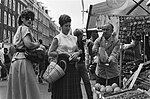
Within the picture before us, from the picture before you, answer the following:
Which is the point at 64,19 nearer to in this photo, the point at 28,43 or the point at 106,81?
the point at 28,43

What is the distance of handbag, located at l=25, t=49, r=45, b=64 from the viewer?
4.82 metres

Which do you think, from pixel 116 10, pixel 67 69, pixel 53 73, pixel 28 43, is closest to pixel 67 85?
pixel 67 69

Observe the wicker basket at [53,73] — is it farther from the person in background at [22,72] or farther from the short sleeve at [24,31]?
the short sleeve at [24,31]

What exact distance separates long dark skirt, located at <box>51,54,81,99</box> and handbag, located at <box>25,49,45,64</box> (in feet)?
1.21

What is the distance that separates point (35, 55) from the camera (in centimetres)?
484

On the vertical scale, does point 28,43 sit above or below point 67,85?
above

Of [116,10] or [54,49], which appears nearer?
[54,49]

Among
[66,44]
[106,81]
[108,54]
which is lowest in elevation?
[106,81]

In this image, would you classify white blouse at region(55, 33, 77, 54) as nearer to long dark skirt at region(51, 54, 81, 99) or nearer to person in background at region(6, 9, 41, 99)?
long dark skirt at region(51, 54, 81, 99)

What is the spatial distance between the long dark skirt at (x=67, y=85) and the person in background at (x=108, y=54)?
2.13ft

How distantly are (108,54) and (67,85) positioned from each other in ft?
3.38

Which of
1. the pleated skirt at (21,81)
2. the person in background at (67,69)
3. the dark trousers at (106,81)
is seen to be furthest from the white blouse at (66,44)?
the dark trousers at (106,81)

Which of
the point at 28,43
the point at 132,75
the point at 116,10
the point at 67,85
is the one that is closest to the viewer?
the point at 28,43

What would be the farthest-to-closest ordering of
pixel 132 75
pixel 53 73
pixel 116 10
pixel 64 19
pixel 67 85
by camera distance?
pixel 116 10
pixel 132 75
pixel 64 19
pixel 67 85
pixel 53 73
